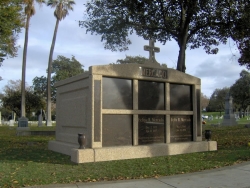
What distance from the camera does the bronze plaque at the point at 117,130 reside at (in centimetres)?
985

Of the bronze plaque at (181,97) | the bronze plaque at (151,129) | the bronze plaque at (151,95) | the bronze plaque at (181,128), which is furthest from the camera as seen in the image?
the bronze plaque at (181,97)

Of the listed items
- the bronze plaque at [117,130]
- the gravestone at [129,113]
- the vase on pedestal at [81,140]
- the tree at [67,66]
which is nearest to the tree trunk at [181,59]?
the gravestone at [129,113]

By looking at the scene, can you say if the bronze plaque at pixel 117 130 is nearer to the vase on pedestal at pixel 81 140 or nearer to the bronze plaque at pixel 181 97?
the vase on pedestal at pixel 81 140

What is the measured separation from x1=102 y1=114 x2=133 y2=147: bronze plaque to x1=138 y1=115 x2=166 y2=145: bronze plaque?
0.42 metres

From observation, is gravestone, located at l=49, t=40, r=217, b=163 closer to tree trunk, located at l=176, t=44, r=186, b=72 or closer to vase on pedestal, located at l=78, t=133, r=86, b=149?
vase on pedestal, located at l=78, t=133, r=86, b=149

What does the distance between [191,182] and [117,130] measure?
3.64 meters

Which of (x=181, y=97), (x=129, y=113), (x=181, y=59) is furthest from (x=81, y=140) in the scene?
(x=181, y=59)

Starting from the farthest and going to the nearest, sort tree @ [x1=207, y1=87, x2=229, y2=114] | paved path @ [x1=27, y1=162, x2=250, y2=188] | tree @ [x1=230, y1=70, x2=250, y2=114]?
tree @ [x1=207, y1=87, x2=229, y2=114] → tree @ [x1=230, y1=70, x2=250, y2=114] → paved path @ [x1=27, y1=162, x2=250, y2=188]

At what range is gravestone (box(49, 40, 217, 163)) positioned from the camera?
962 centimetres

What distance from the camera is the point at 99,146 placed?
31.3ft

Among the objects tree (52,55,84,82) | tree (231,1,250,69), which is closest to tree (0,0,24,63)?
tree (231,1,250,69)

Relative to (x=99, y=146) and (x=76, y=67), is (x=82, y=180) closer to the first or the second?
(x=99, y=146)

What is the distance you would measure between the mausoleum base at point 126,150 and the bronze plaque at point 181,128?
0.44 m

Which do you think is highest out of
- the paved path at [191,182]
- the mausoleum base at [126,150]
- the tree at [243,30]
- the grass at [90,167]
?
the tree at [243,30]
